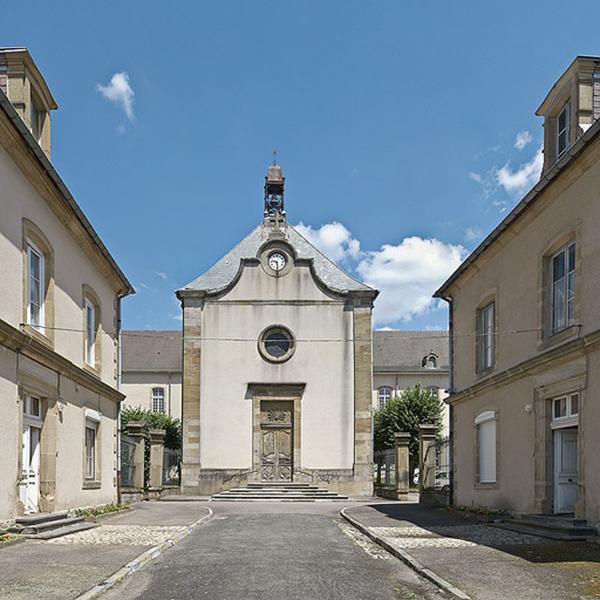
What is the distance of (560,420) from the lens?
1442cm

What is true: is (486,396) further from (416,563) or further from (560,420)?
(416,563)

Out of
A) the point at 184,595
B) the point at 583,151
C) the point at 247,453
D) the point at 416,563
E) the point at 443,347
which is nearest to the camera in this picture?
the point at 184,595

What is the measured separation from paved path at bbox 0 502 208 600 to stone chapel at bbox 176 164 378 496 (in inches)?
612

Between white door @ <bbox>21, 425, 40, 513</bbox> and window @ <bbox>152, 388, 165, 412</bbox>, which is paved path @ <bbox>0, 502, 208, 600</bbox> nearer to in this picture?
white door @ <bbox>21, 425, 40, 513</bbox>

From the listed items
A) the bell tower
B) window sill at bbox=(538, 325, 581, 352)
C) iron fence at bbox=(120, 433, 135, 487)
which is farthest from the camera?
the bell tower

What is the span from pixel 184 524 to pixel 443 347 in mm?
40555

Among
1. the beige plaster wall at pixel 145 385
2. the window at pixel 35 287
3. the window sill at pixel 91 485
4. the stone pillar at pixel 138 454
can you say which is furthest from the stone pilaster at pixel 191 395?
the beige plaster wall at pixel 145 385

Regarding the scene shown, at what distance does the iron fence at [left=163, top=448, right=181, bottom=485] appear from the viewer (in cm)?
3306

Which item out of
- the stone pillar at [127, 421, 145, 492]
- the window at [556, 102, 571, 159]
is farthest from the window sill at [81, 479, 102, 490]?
the window at [556, 102, 571, 159]

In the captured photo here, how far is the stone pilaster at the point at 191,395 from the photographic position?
3155 cm

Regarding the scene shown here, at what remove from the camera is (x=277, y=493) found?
30.0m

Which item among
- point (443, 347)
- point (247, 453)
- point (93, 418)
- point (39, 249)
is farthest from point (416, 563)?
point (443, 347)

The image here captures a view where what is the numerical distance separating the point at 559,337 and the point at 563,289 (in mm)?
956

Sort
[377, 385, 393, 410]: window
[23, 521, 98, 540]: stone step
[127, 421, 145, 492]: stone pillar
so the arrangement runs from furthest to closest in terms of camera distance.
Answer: [377, 385, 393, 410]: window, [127, 421, 145, 492]: stone pillar, [23, 521, 98, 540]: stone step
